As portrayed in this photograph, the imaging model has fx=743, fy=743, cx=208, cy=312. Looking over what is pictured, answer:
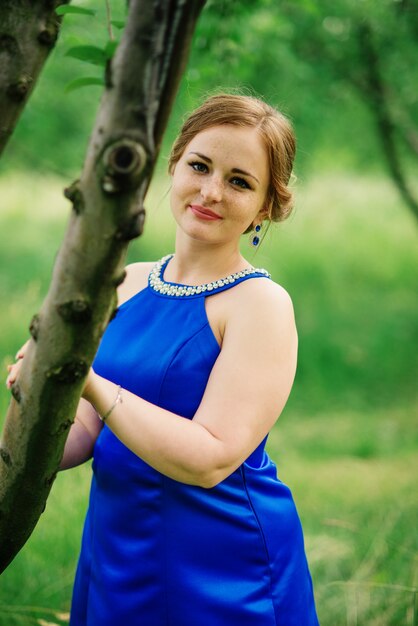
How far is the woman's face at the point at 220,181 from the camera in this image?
5.88ft

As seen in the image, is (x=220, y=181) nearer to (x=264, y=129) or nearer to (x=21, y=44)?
(x=264, y=129)

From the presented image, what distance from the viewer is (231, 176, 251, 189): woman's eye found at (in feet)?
5.95

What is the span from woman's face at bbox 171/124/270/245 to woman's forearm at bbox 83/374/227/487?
20.0 inches

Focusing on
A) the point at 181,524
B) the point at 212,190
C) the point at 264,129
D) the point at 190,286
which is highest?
the point at 264,129

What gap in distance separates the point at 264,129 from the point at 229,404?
27.2 inches

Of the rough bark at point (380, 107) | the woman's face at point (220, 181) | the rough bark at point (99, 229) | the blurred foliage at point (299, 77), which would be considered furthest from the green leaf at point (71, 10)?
the rough bark at point (380, 107)

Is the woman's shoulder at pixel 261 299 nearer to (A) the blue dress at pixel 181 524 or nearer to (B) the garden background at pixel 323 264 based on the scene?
(A) the blue dress at pixel 181 524

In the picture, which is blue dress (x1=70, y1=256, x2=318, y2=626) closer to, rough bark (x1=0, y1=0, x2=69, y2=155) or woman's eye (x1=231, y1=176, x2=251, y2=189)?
woman's eye (x1=231, y1=176, x2=251, y2=189)

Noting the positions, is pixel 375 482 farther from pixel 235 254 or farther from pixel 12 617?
pixel 235 254

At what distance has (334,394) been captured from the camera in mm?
7805

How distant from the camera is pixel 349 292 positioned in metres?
A: 10.1

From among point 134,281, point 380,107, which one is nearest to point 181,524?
point 134,281

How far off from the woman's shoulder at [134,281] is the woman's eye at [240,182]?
0.44 meters

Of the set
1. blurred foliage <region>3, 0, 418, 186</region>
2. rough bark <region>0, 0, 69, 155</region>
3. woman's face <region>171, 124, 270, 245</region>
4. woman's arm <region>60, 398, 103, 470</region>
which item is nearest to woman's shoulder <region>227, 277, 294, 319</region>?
woman's face <region>171, 124, 270, 245</region>
